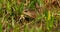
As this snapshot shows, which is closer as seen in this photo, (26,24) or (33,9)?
(26,24)

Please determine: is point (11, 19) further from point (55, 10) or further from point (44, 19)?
point (55, 10)

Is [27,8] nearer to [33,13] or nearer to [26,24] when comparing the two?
[33,13]

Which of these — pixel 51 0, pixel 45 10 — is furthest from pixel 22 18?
pixel 51 0

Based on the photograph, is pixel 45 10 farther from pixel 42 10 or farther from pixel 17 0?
pixel 17 0

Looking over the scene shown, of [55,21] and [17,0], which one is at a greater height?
[17,0]

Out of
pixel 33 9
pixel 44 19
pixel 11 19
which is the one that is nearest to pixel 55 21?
pixel 44 19

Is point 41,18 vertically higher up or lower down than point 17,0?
lower down

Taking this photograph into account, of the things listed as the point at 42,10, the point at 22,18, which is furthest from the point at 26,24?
the point at 42,10

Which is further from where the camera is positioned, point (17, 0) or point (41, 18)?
point (17, 0)
